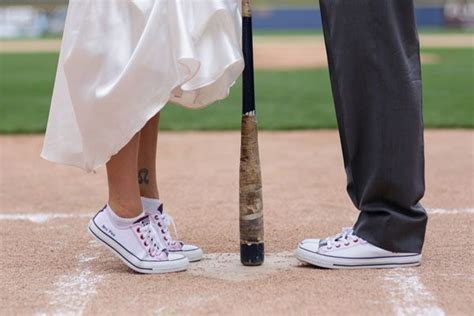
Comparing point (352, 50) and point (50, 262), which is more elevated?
point (352, 50)

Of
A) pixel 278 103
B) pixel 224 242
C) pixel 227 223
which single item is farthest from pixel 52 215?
pixel 278 103

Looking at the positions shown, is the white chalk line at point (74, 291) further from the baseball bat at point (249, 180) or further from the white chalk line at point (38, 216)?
the white chalk line at point (38, 216)

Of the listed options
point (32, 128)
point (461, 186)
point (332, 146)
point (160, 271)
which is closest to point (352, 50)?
point (160, 271)

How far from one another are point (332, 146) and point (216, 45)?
3193mm

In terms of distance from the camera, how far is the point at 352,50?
112 inches

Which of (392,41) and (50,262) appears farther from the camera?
(50,262)

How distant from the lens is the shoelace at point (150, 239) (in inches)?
115

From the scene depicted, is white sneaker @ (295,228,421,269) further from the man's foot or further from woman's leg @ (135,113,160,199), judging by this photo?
woman's leg @ (135,113,160,199)

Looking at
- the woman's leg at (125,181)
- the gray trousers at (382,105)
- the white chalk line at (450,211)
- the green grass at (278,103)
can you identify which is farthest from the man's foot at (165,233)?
the green grass at (278,103)

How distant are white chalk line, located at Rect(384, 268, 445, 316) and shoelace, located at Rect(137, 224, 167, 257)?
752 millimetres

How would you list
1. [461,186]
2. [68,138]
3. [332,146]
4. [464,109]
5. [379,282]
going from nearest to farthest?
[379,282]
[68,138]
[461,186]
[332,146]
[464,109]

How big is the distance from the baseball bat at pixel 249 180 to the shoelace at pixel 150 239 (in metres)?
0.28

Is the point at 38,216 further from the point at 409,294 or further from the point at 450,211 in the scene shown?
the point at 409,294

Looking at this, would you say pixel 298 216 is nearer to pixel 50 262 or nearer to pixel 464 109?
pixel 50 262
